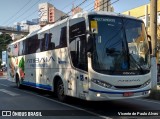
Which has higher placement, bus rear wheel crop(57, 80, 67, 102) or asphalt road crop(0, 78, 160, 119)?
bus rear wheel crop(57, 80, 67, 102)

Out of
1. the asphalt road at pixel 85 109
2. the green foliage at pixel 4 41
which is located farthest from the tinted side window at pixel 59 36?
the green foliage at pixel 4 41

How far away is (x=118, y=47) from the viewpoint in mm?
11148

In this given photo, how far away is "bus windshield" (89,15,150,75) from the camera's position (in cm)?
1084

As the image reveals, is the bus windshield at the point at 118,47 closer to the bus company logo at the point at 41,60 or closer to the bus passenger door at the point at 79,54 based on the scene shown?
the bus passenger door at the point at 79,54

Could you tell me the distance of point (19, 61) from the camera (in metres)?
21.1

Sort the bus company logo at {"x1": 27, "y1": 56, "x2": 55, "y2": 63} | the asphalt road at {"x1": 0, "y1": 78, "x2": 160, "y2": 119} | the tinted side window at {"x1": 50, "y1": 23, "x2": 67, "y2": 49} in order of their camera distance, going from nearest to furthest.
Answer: the asphalt road at {"x1": 0, "y1": 78, "x2": 160, "y2": 119}, the tinted side window at {"x1": 50, "y1": 23, "x2": 67, "y2": 49}, the bus company logo at {"x1": 27, "y1": 56, "x2": 55, "y2": 63}

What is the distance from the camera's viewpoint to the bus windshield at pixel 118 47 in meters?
10.8

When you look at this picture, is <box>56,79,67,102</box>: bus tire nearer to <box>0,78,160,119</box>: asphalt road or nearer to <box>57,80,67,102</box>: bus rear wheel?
<box>57,80,67,102</box>: bus rear wheel

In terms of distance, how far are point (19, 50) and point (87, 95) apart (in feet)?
36.7

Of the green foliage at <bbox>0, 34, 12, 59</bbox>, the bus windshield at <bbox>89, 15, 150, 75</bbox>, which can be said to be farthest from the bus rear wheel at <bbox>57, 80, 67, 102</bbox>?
the green foliage at <bbox>0, 34, 12, 59</bbox>

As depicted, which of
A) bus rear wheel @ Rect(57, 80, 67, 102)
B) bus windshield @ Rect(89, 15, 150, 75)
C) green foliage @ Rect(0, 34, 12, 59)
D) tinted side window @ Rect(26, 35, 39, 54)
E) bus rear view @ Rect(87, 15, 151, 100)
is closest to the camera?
bus rear view @ Rect(87, 15, 151, 100)

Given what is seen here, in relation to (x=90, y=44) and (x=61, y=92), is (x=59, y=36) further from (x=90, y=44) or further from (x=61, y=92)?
(x=90, y=44)

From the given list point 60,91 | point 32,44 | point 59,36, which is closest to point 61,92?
point 60,91

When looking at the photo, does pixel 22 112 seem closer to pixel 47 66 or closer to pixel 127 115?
pixel 127 115
